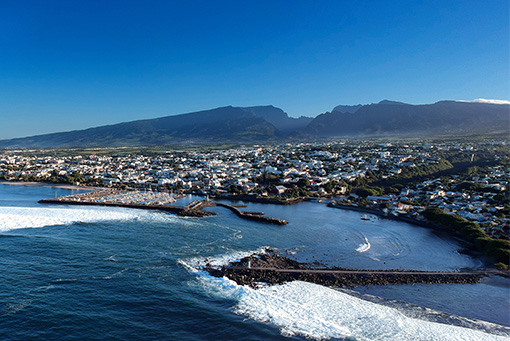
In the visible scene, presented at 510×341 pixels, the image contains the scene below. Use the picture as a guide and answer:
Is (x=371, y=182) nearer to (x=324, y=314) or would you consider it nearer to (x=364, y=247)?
(x=364, y=247)

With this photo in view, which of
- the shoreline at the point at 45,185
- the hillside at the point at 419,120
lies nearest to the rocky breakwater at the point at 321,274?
the shoreline at the point at 45,185

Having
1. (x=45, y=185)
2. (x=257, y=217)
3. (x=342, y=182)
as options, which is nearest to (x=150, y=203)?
(x=257, y=217)

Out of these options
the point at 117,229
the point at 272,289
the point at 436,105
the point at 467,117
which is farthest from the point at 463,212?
the point at 436,105

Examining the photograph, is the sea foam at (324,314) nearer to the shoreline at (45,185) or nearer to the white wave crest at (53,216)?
the white wave crest at (53,216)

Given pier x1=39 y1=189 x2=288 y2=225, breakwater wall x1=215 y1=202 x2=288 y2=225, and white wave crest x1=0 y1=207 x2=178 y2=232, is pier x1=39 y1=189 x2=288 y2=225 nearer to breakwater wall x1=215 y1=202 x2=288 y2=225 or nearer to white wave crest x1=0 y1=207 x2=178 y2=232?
breakwater wall x1=215 y1=202 x2=288 y2=225

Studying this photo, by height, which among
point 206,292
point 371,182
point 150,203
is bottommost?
point 371,182

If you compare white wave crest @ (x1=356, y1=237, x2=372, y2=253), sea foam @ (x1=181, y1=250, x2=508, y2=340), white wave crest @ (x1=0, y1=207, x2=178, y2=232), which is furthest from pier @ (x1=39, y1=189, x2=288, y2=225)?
sea foam @ (x1=181, y1=250, x2=508, y2=340)
